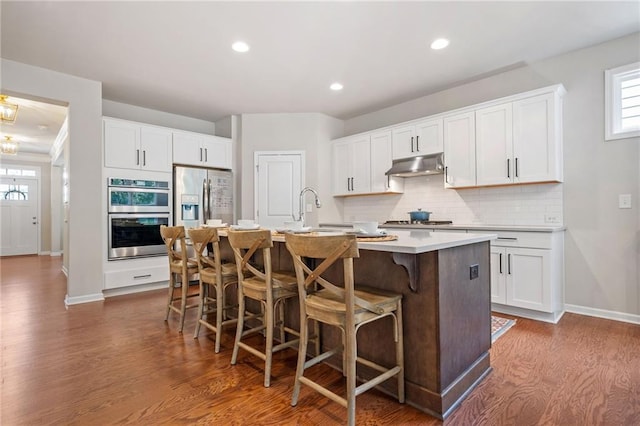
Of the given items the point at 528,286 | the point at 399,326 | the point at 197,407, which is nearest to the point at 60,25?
the point at 197,407

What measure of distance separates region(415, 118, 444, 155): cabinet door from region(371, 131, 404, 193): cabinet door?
0.47 m

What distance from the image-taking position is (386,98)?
476cm

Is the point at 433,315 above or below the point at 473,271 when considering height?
below

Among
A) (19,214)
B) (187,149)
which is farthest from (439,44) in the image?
(19,214)

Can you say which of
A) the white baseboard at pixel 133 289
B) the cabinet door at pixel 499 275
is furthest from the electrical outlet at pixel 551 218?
the white baseboard at pixel 133 289

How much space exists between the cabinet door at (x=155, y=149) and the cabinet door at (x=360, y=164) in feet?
9.29

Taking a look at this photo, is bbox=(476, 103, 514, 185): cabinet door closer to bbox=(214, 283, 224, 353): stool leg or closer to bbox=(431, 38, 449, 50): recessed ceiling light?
bbox=(431, 38, 449, 50): recessed ceiling light

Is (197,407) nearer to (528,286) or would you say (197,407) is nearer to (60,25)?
(528,286)

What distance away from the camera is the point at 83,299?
3947mm

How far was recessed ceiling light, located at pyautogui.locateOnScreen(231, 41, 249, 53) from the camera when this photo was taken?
3.19 metres

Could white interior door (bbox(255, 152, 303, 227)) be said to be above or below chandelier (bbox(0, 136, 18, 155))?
below

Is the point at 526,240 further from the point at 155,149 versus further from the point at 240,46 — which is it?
the point at 155,149

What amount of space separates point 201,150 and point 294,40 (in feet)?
8.93

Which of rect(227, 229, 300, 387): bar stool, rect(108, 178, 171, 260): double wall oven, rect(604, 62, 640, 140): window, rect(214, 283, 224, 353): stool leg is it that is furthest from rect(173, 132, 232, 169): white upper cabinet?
rect(604, 62, 640, 140): window
